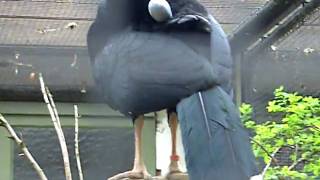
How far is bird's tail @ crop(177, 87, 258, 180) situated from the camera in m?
0.90

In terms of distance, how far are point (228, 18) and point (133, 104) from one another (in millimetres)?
752

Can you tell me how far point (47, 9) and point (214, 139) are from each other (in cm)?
88

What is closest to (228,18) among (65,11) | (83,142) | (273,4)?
(273,4)

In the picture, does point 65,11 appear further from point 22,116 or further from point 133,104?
point 133,104

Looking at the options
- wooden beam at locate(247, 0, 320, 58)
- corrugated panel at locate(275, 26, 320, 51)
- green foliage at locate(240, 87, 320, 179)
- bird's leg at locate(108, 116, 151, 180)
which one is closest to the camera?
bird's leg at locate(108, 116, 151, 180)

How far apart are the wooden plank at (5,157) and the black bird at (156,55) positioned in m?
0.84

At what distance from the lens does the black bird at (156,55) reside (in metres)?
0.96

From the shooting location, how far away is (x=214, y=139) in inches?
36.2

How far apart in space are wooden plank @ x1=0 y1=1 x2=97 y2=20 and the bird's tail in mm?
764

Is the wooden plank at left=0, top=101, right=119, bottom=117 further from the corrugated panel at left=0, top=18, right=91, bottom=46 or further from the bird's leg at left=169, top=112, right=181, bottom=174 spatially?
the bird's leg at left=169, top=112, right=181, bottom=174

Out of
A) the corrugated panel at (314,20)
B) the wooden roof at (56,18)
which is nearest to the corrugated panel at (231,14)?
the wooden roof at (56,18)

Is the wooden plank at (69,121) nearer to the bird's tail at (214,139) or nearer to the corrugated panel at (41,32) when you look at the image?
the corrugated panel at (41,32)

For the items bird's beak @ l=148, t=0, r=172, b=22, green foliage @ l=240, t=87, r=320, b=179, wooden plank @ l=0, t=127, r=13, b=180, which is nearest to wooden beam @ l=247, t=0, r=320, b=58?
green foliage @ l=240, t=87, r=320, b=179

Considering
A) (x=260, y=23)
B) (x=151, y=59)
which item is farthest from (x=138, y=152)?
(x=260, y=23)
